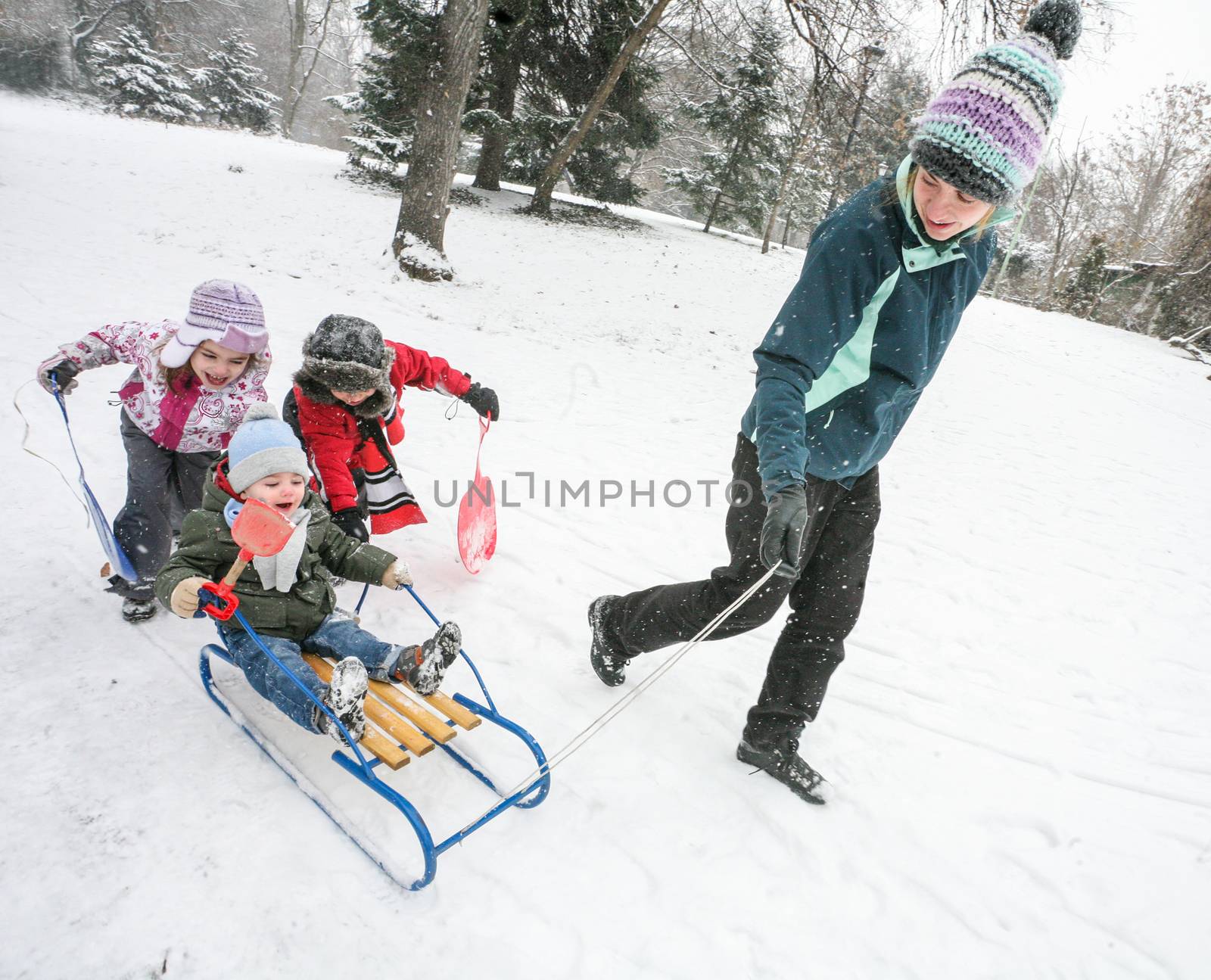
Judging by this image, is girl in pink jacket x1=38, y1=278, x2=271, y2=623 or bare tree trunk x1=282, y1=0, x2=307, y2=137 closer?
girl in pink jacket x1=38, y1=278, x2=271, y2=623

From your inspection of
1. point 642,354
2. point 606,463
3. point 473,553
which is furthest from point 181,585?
point 642,354

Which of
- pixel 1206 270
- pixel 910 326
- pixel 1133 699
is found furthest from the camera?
pixel 1206 270

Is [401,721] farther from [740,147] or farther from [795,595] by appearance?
[740,147]

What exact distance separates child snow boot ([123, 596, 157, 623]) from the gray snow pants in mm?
19

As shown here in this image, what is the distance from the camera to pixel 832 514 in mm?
2203

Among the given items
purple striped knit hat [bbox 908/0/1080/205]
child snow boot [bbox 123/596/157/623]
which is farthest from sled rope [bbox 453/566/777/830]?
child snow boot [bbox 123/596/157/623]

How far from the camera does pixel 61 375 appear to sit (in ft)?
8.49

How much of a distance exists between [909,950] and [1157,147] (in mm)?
37027

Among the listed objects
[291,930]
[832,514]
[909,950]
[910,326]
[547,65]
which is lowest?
[291,930]

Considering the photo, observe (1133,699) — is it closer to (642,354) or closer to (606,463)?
(606,463)

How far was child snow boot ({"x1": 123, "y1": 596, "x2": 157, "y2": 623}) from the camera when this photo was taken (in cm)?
267

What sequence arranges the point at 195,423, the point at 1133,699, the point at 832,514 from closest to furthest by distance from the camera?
the point at 832,514 → the point at 195,423 → the point at 1133,699

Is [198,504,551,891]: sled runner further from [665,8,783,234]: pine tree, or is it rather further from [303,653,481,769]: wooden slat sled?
[665,8,783,234]: pine tree

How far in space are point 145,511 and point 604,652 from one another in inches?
77.0
